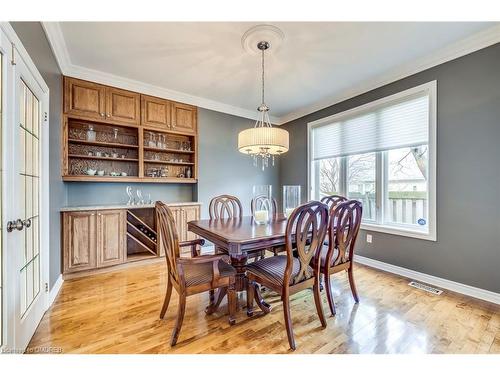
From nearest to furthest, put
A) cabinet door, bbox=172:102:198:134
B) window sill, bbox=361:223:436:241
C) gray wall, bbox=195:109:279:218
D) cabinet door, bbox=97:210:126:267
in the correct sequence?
window sill, bbox=361:223:436:241 < cabinet door, bbox=97:210:126:267 < cabinet door, bbox=172:102:198:134 < gray wall, bbox=195:109:279:218

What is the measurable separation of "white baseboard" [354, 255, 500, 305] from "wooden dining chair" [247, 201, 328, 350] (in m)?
1.69

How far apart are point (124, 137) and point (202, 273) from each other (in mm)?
2758

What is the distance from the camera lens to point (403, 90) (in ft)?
9.50

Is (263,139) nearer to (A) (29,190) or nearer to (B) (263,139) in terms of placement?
(B) (263,139)

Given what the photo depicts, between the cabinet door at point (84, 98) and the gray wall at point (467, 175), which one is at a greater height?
the cabinet door at point (84, 98)

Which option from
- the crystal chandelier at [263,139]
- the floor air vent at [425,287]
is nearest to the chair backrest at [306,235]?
the crystal chandelier at [263,139]

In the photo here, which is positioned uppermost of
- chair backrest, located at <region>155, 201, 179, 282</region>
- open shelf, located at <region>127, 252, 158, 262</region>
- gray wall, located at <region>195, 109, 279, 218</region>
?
gray wall, located at <region>195, 109, 279, 218</region>

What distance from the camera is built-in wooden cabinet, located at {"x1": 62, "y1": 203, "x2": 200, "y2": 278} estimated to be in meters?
2.74

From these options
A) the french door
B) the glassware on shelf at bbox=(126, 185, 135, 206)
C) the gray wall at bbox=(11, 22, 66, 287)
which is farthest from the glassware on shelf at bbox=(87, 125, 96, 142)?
the french door

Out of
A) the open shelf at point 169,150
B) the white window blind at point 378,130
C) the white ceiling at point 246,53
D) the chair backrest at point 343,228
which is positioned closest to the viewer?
the chair backrest at point 343,228

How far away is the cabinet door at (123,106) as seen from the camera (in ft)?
10.3

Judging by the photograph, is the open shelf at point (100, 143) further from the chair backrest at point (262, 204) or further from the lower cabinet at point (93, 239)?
the chair backrest at point (262, 204)

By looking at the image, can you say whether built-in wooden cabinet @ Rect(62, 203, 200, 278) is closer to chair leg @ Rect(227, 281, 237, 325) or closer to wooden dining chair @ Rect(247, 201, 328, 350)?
chair leg @ Rect(227, 281, 237, 325)

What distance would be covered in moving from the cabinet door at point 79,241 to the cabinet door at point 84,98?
51.9 inches
